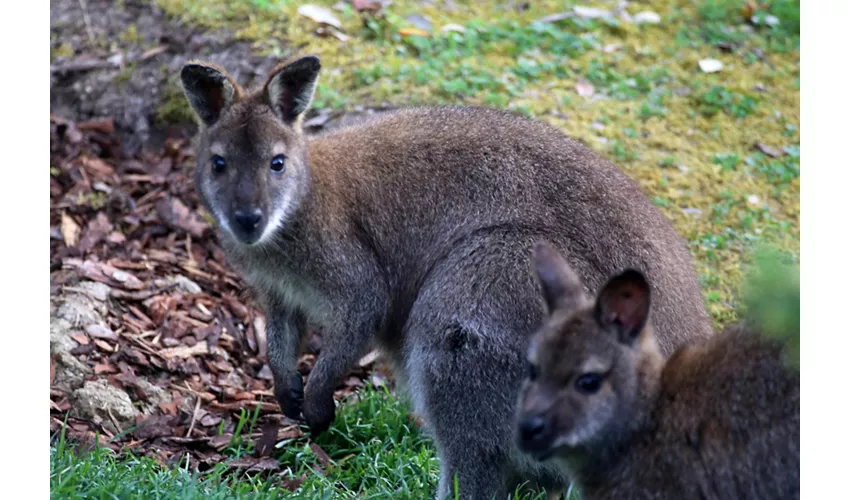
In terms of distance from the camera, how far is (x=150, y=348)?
670 centimetres

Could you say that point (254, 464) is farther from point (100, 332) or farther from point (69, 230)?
point (69, 230)

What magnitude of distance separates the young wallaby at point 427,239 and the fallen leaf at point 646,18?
4265 mm

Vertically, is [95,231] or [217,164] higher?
[217,164]

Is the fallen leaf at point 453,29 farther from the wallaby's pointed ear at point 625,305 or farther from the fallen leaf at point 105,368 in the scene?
the wallaby's pointed ear at point 625,305

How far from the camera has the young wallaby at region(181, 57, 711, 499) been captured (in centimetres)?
492

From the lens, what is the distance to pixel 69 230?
769cm

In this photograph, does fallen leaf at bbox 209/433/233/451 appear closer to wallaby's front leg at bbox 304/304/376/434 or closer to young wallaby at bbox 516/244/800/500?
wallaby's front leg at bbox 304/304/376/434

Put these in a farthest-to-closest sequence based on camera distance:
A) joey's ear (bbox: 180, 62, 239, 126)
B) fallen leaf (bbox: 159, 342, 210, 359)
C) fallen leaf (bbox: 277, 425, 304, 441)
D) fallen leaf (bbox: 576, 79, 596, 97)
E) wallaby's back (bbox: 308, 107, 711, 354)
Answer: fallen leaf (bbox: 576, 79, 596, 97) → fallen leaf (bbox: 159, 342, 210, 359) → fallen leaf (bbox: 277, 425, 304, 441) → joey's ear (bbox: 180, 62, 239, 126) → wallaby's back (bbox: 308, 107, 711, 354)

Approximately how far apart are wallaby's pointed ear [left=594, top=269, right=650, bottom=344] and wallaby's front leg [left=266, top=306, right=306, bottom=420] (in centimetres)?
247

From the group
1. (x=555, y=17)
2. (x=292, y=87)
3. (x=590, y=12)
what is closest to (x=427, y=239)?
(x=292, y=87)

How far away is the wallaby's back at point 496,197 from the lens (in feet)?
16.6

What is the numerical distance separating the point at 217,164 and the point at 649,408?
2.49 meters

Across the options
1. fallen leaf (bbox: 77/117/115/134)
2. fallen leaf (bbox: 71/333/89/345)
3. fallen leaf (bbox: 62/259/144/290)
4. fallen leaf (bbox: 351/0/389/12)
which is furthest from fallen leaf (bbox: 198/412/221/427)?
fallen leaf (bbox: 351/0/389/12)

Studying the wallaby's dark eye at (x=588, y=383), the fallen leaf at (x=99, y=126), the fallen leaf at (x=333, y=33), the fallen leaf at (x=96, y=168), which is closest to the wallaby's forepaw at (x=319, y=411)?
the wallaby's dark eye at (x=588, y=383)
